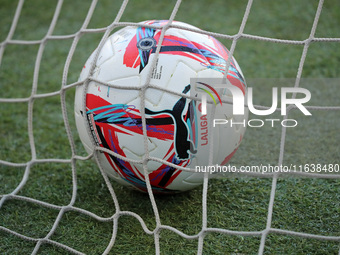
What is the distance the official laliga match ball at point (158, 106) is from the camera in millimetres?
1601

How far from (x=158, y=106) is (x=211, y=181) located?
542 mm

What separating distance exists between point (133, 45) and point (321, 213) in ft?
2.96

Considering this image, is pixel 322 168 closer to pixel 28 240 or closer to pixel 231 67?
pixel 231 67

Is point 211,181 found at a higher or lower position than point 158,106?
lower

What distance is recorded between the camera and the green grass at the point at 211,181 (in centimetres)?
169

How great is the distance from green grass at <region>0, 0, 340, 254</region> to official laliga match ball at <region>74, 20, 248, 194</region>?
21cm

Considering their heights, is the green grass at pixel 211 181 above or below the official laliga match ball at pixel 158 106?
below

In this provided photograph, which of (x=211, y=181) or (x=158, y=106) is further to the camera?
(x=211, y=181)

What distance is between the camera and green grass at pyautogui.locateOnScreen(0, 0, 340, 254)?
5.54ft

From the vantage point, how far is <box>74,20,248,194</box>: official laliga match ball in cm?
160

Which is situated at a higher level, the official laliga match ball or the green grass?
the official laliga match ball

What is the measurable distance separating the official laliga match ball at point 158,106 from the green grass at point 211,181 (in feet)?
0.68

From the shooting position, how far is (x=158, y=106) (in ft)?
5.25

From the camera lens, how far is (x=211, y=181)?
2.01 metres
